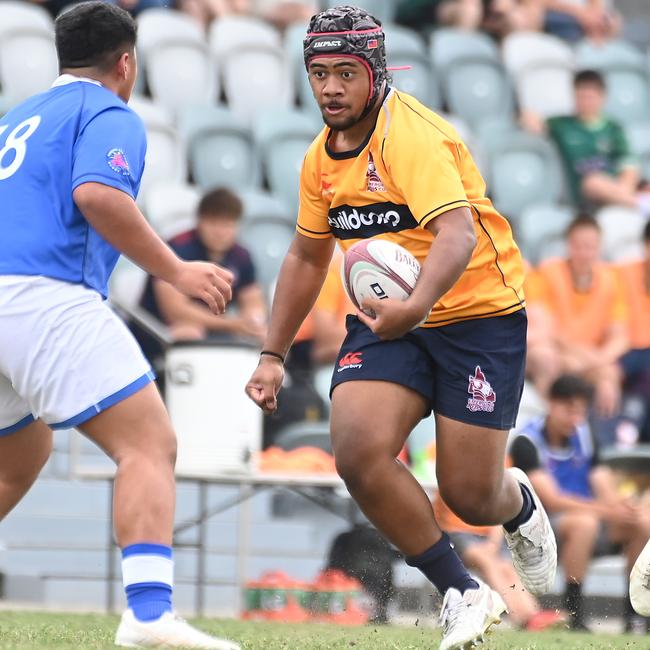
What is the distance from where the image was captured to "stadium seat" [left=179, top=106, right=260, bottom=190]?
439 inches

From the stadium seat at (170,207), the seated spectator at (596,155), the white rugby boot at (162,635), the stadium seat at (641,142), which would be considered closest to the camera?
the white rugby boot at (162,635)

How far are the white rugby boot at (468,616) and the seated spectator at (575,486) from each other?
334 cm

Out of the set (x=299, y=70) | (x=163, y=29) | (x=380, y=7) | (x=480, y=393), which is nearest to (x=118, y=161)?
(x=480, y=393)

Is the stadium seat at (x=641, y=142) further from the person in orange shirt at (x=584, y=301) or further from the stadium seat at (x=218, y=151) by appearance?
the stadium seat at (x=218, y=151)

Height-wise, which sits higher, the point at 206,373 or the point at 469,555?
the point at 206,373

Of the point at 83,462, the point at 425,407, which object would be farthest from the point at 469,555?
the point at 425,407

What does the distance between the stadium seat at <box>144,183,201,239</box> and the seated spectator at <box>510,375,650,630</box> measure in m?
2.62

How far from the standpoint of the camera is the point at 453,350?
526cm

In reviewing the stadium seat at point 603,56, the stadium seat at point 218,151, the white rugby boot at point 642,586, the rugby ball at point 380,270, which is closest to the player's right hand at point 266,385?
the rugby ball at point 380,270

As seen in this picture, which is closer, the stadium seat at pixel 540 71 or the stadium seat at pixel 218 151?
the stadium seat at pixel 218 151

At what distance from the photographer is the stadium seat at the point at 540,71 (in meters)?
13.3

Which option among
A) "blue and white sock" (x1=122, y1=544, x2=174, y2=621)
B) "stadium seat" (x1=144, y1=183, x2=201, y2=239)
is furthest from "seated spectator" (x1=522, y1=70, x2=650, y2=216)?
"blue and white sock" (x1=122, y1=544, x2=174, y2=621)

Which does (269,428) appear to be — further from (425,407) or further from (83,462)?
(425,407)

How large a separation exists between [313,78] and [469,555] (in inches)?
165
